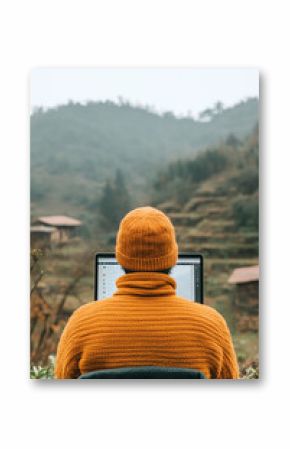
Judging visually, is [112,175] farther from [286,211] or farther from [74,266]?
[286,211]

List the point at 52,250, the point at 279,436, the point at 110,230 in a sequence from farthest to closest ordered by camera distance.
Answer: the point at 110,230, the point at 52,250, the point at 279,436

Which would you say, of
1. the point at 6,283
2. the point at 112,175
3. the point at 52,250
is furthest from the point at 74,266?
the point at 6,283

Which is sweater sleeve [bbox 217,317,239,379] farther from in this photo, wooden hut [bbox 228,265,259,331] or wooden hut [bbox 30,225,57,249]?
wooden hut [bbox 30,225,57,249]

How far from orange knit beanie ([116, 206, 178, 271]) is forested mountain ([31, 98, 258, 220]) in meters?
1.35

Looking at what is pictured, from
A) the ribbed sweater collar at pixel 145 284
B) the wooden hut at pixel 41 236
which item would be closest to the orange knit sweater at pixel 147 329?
the ribbed sweater collar at pixel 145 284

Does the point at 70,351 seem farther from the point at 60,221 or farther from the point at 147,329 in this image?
the point at 60,221

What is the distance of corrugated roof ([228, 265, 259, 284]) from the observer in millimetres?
2908

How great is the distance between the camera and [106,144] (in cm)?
324

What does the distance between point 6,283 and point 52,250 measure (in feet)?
2.27

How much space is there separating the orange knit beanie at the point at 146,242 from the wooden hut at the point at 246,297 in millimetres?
1295

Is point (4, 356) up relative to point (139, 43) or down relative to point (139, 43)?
down

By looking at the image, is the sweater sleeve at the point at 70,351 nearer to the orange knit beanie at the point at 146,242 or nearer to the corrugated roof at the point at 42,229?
the orange knit beanie at the point at 146,242

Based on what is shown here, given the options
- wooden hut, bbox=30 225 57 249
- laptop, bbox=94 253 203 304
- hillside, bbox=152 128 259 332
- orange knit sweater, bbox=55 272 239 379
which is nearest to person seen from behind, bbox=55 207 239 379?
orange knit sweater, bbox=55 272 239 379

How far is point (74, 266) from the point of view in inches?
124
